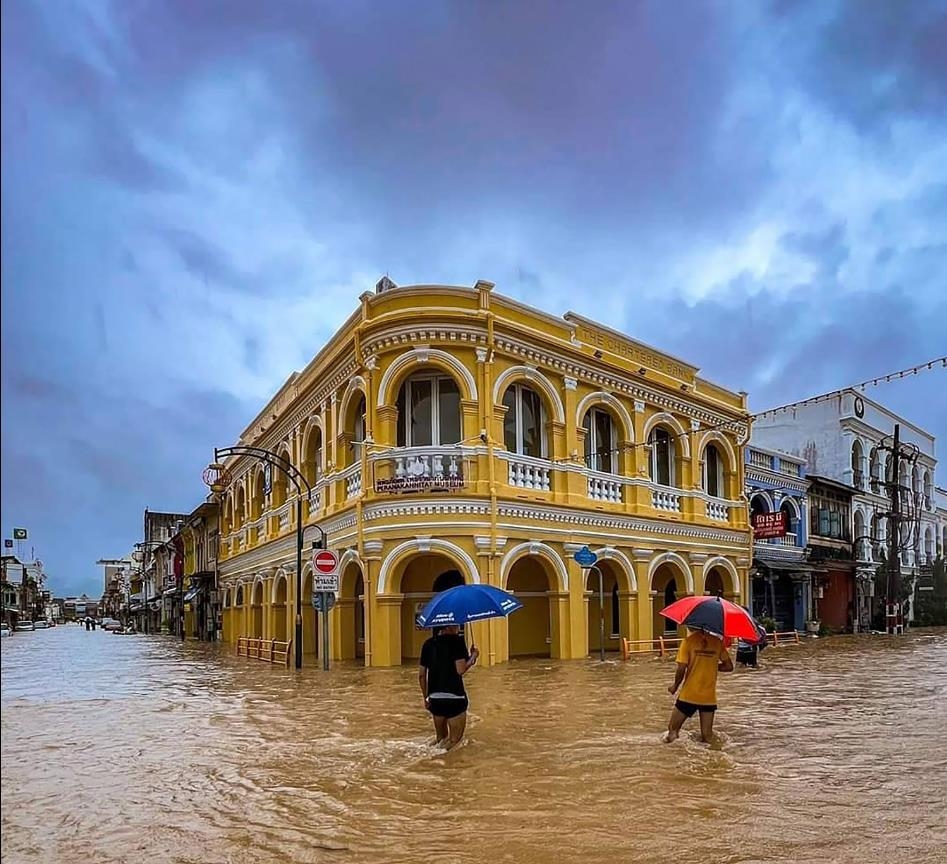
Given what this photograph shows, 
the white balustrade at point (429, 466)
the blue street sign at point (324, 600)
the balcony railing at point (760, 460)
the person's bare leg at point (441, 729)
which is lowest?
the person's bare leg at point (441, 729)

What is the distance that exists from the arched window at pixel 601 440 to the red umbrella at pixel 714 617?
12062mm

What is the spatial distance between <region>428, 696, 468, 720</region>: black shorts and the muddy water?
0.47 metres

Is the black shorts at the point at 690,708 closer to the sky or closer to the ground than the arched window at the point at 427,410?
closer to the ground

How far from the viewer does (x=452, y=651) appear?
950 centimetres

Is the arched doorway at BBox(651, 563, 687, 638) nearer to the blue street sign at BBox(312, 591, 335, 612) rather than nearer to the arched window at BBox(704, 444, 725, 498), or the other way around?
the arched window at BBox(704, 444, 725, 498)

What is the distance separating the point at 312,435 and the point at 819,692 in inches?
598

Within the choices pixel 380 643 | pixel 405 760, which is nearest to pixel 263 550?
Answer: pixel 380 643

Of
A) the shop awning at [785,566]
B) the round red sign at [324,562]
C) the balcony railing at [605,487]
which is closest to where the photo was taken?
the round red sign at [324,562]

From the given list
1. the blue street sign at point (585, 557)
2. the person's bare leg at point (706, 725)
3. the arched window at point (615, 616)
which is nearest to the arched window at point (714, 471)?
the arched window at point (615, 616)

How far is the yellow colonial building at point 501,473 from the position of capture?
19031 millimetres

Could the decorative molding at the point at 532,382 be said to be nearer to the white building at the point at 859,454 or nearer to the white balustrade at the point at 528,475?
the white balustrade at the point at 528,475

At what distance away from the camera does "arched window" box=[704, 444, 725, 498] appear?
2791cm

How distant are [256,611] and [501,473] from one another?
53.7ft

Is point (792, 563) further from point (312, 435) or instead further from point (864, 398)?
point (312, 435)
